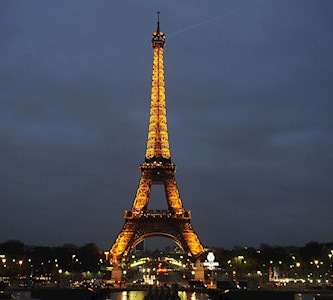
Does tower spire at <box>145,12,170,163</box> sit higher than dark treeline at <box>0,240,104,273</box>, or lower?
higher

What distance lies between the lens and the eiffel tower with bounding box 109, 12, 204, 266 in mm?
92688

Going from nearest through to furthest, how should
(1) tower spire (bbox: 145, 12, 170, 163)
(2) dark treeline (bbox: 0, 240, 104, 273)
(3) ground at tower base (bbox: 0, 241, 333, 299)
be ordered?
(3) ground at tower base (bbox: 0, 241, 333, 299), (1) tower spire (bbox: 145, 12, 170, 163), (2) dark treeline (bbox: 0, 240, 104, 273)

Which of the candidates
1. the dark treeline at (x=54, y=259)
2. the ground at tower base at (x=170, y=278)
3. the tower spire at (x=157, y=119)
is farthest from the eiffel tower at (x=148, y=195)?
the dark treeline at (x=54, y=259)

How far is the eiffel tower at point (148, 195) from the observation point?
92.7 metres

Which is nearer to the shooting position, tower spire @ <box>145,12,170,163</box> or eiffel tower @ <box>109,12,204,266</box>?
eiffel tower @ <box>109,12,204,266</box>

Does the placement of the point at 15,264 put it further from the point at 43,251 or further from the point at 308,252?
the point at 308,252

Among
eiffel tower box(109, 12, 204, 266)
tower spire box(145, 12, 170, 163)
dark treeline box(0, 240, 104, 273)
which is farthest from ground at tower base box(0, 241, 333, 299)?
tower spire box(145, 12, 170, 163)

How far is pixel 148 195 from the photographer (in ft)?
315

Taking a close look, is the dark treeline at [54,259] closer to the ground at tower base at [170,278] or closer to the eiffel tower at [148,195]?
the ground at tower base at [170,278]

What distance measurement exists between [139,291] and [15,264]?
3973 centimetres

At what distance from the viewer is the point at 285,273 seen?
326 feet

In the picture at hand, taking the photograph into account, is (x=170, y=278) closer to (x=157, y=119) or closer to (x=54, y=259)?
(x=54, y=259)

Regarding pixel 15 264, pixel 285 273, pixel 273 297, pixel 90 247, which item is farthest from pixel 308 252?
pixel 273 297

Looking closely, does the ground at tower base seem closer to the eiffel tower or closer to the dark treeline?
the dark treeline
